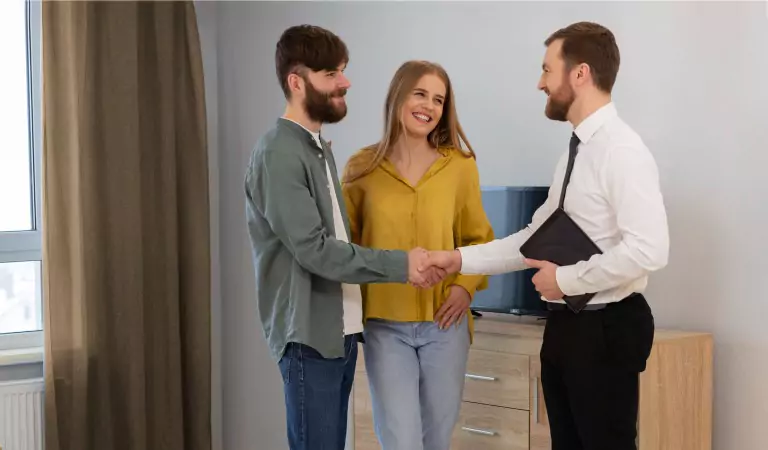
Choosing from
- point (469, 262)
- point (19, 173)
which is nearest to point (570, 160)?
point (469, 262)

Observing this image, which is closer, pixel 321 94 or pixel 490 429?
pixel 321 94

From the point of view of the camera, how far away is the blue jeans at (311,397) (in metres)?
2.28

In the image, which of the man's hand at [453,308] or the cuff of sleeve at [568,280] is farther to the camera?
the man's hand at [453,308]

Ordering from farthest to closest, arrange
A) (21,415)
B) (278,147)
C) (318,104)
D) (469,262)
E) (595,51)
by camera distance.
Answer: (21,415)
(469,262)
(318,104)
(278,147)
(595,51)

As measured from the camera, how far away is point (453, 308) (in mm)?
2539

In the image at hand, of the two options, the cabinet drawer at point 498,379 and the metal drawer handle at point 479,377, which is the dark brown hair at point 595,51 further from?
the metal drawer handle at point 479,377

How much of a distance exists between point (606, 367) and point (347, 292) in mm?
697

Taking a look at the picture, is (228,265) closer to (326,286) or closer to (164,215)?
(164,215)

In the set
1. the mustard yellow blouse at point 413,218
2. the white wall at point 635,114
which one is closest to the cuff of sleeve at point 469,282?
the mustard yellow blouse at point 413,218

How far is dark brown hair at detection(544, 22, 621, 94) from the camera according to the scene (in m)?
2.19

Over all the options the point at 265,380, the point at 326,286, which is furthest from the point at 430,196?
the point at 265,380

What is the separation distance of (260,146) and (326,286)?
0.39 meters

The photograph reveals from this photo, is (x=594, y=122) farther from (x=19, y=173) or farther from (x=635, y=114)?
(x=19, y=173)

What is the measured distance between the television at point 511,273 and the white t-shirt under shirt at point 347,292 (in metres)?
0.82
